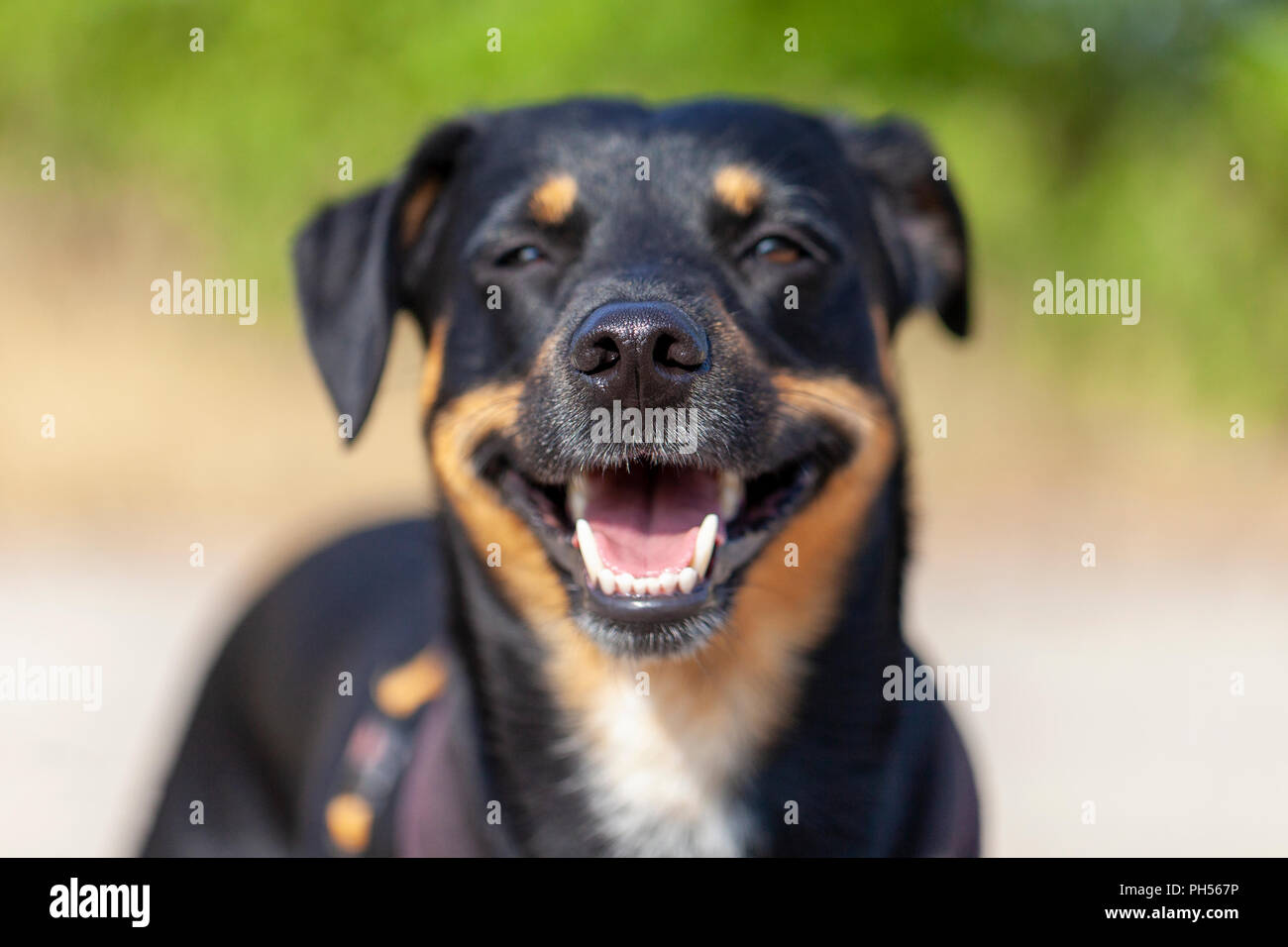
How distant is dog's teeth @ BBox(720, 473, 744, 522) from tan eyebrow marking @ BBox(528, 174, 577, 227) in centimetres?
66

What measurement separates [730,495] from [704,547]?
20 cm

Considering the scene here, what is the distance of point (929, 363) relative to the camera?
8.77 metres

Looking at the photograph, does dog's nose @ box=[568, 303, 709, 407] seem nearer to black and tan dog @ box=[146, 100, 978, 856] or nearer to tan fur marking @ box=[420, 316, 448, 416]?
black and tan dog @ box=[146, 100, 978, 856]

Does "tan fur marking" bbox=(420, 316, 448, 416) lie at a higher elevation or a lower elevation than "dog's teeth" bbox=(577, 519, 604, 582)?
higher

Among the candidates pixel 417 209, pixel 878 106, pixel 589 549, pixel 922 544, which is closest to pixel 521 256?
pixel 417 209

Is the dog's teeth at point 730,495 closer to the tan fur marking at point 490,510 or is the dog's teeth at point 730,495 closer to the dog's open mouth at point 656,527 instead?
the dog's open mouth at point 656,527

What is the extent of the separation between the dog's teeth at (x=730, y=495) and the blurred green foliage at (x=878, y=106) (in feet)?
20.8

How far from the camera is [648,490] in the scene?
271 cm

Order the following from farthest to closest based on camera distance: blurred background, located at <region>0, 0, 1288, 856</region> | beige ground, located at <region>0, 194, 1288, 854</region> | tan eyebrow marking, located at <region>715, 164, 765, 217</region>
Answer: blurred background, located at <region>0, 0, 1288, 856</region> → beige ground, located at <region>0, 194, 1288, 854</region> → tan eyebrow marking, located at <region>715, 164, 765, 217</region>

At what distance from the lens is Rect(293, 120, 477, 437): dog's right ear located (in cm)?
293

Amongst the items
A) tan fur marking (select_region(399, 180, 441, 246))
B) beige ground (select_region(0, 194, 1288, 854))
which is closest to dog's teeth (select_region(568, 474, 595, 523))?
tan fur marking (select_region(399, 180, 441, 246))

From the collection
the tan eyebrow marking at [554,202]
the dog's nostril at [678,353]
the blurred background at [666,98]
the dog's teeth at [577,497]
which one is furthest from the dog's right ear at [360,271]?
the blurred background at [666,98]

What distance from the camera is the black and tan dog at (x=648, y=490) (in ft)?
8.36

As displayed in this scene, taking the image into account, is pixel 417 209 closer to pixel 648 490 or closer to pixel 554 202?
pixel 554 202
